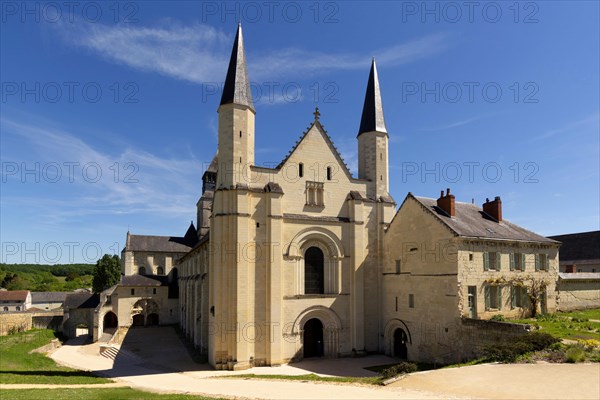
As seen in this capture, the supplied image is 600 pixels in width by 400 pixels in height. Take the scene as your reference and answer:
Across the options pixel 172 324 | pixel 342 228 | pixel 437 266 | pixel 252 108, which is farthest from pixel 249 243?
pixel 172 324

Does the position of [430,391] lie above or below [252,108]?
below

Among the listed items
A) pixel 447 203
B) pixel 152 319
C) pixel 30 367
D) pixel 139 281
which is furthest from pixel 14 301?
pixel 447 203

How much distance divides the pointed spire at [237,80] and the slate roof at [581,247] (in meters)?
40.4

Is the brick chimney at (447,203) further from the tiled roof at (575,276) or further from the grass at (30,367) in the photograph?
the grass at (30,367)

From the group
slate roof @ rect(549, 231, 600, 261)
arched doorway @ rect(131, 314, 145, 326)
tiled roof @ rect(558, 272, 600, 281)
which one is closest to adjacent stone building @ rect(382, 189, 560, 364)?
tiled roof @ rect(558, 272, 600, 281)

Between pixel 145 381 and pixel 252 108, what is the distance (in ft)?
58.5

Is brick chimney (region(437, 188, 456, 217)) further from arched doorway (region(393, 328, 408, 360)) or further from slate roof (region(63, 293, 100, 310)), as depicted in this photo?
slate roof (region(63, 293, 100, 310))

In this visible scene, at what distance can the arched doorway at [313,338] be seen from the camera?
2608cm

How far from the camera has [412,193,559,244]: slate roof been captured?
74.7 ft

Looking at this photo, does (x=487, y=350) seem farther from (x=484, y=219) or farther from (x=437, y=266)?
(x=484, y=219)

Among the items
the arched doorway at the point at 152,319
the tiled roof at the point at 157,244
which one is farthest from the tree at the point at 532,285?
the tiled roof at the point at 157,244

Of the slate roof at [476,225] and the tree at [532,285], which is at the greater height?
the slate roof at [476,225]

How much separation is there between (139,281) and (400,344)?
110 feet

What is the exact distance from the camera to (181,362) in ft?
84.6
